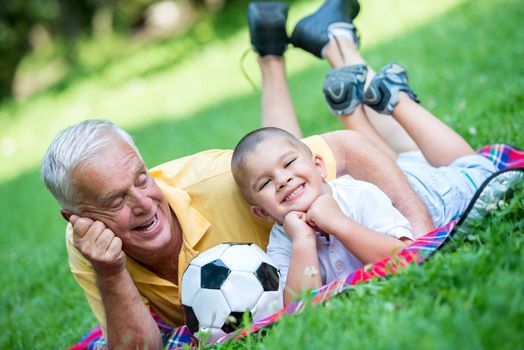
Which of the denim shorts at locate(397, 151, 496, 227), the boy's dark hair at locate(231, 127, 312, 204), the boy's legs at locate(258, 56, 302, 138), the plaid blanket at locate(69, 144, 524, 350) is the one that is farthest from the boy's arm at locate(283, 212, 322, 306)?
the boy's legs at locate(258, 56, 302, 138)

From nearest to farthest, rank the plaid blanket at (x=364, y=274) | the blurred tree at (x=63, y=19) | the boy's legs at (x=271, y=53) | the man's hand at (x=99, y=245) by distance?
the plaid blanket at (x=364, y=274) < the man's hand at (x=99, y=245) < the boy's legs at (x=271, y=53) < the blurred tree at (x=63, y=19)

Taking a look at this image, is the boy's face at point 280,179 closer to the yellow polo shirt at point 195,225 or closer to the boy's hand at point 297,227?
the boy's hand at point 297,227

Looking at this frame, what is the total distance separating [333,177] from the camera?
336 centimetres

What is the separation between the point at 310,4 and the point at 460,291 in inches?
423

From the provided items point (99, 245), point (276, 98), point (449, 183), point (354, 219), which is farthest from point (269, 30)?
point (99, 245)

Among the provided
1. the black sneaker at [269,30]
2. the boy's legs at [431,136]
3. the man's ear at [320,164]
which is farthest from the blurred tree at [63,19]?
the man's ear at [320,164]

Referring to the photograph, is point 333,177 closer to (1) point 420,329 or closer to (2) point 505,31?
(1) point 420,329

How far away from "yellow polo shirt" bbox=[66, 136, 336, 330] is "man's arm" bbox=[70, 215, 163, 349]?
0.23m

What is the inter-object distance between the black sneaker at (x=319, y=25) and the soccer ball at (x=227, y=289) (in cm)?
192

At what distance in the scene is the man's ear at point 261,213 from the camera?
123 inches

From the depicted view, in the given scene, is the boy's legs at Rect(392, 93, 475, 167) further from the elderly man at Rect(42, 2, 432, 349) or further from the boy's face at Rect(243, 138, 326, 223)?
the boy's face at Rect(243, 138, 326, 223)

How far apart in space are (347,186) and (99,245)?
119 centimetres

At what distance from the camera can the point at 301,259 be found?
278 cm

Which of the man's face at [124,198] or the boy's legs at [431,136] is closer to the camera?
the man's face at [124,198]
